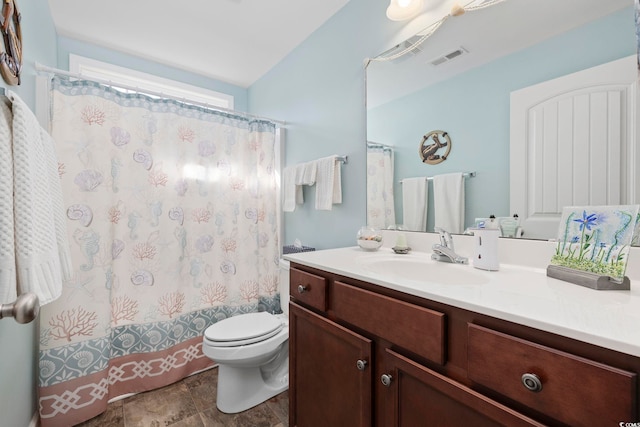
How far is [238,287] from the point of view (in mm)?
2109

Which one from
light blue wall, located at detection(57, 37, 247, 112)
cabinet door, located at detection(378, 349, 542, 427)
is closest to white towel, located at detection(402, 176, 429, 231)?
cabinet door, located at detection(378, 349, 542, 427)

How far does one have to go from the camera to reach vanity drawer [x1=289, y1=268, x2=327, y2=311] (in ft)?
3.59

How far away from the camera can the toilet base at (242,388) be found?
1.56 meters

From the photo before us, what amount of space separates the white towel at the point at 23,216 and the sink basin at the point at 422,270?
94 cm

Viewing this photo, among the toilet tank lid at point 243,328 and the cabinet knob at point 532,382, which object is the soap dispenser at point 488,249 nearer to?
the cabinet knob at point 532,382

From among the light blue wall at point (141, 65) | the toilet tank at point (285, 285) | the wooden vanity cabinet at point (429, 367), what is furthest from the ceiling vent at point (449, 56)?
the light blue wall at point (141, 65)

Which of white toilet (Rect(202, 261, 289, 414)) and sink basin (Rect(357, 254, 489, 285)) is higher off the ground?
sink basin (Rect(357, 254, 489, 285))

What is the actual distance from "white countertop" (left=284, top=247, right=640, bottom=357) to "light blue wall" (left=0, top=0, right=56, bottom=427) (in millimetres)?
1200

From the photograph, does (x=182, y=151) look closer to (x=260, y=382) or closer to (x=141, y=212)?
(x=141, y=212)

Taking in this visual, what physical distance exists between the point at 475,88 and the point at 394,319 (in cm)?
101

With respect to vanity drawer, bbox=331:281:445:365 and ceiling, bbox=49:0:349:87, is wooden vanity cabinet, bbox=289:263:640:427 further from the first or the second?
ceiling, bbox=49:0:349:87

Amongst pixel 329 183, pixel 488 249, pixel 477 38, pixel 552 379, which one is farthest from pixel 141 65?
pixel 552 379

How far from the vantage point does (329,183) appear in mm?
1757

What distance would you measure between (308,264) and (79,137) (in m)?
1.50
